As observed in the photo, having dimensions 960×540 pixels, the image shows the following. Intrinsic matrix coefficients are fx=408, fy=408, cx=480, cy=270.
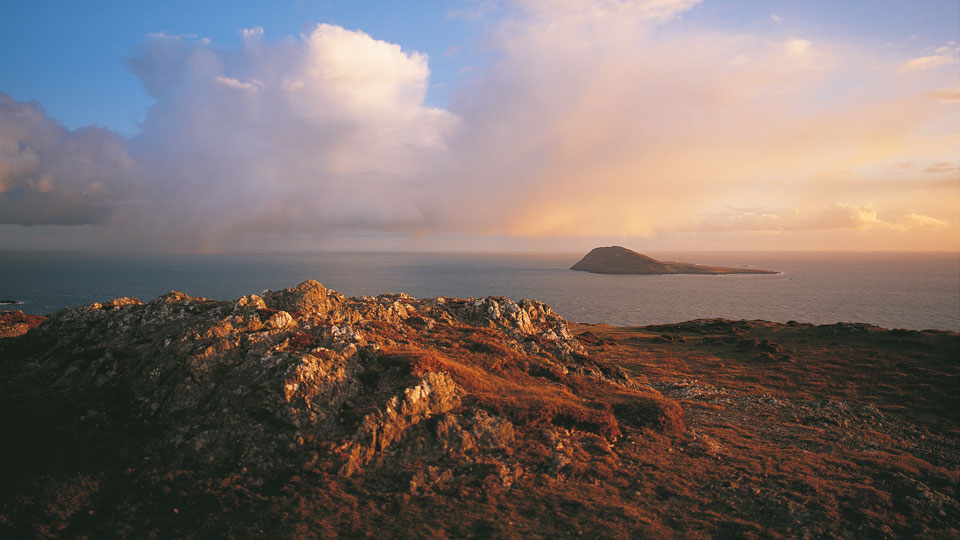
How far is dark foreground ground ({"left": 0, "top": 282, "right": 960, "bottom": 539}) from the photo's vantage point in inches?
577

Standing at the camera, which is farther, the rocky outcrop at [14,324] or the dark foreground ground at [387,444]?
the rocky outcrop at [14,324]

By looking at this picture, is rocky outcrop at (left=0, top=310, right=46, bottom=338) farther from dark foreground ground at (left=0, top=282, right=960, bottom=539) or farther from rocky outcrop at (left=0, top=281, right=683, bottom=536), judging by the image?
dark foreground ground at (left=0, top=282, right=960, bottom=539)

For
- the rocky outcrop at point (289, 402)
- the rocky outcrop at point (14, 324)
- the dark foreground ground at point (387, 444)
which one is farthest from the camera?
the rocky outcrop at point (14, 324)

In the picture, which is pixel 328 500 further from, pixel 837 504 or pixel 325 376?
pixel 837 504

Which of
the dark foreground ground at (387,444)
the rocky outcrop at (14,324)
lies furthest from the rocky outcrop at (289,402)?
the rocky outcrop at (14,324)

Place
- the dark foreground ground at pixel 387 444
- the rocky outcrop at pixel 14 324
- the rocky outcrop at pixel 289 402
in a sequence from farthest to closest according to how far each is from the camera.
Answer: the rocky outcrop at pixel 14 324, the rocky outcrop at pixel 289 402, the dark foreground ground at pixel 387 444

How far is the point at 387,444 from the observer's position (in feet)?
60.0

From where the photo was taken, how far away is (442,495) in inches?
618

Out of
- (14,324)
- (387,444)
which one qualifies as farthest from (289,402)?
(14,324)

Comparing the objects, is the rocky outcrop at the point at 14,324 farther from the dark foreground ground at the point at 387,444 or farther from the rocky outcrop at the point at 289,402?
the dark foreground ground at the point at 387,444

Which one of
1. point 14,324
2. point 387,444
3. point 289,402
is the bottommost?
point 387,444

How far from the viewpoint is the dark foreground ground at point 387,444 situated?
14648mm

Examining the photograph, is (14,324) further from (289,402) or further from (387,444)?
(387,444)

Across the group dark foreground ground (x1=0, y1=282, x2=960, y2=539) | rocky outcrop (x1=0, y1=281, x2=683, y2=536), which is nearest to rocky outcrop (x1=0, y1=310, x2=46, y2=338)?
rocky outcrop (x1=0, y1=281, x2=683, y2=536)
